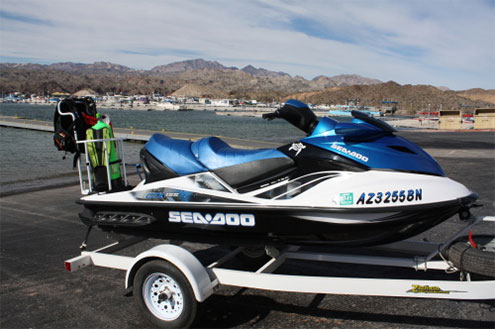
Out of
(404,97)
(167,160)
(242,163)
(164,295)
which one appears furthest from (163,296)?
(404,97)

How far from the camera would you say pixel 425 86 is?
617ft

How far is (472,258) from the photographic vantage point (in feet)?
11.4

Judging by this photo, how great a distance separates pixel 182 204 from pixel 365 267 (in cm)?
253

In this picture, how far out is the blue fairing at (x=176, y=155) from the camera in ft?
13.3

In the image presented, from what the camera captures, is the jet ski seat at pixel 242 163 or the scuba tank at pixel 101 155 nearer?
the jet ski seat at pixel 242 163

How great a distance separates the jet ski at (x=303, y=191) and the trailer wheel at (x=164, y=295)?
17.1 inches

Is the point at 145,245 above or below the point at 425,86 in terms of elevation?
below

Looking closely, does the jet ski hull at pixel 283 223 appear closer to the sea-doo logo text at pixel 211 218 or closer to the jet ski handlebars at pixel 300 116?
the sea-doo logo text at pixel 211 218

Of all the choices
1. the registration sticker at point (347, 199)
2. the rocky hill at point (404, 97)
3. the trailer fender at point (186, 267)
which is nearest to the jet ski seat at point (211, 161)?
the registration sticker at point (347, 199)

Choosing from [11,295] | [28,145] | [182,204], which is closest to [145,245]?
[11,295]

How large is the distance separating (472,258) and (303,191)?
1.53 metres

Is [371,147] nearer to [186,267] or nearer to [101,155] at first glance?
[186,267]

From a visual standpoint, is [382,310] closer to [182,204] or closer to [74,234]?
[182,204]

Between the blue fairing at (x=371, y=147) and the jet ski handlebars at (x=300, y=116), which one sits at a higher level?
the jet ski handlebars at (x=300, y=116)
